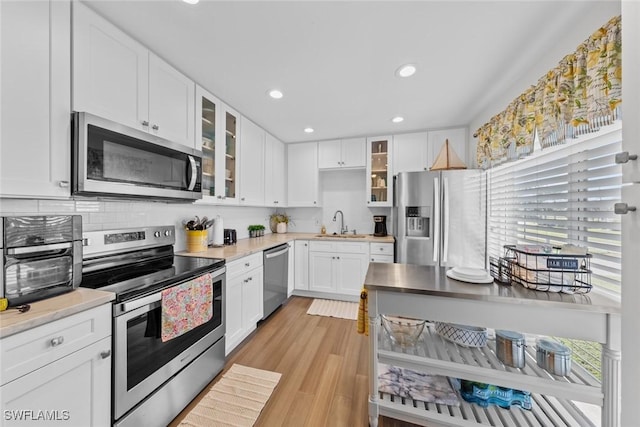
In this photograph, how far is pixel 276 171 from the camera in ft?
12.2

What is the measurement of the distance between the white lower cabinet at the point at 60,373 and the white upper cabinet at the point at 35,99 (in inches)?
26.9

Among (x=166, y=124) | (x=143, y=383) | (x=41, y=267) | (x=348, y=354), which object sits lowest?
(x=348, y=354)

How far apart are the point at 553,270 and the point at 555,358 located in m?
0.50

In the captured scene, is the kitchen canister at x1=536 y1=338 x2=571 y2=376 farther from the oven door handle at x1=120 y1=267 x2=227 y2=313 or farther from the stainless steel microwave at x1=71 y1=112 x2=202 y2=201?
the stainless steel microwave at x1=71 y1=112 x2=202 y2=201

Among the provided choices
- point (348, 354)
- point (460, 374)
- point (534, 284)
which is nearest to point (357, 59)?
point (534, 284)

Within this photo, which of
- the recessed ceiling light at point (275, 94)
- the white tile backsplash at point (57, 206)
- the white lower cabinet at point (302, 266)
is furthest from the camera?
the white lower cabinet at point (302, 266)

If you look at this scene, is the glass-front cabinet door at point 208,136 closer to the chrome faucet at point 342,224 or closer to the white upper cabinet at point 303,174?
the white upper cabinet at point 303,174

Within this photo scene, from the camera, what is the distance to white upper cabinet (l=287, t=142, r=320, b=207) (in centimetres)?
390

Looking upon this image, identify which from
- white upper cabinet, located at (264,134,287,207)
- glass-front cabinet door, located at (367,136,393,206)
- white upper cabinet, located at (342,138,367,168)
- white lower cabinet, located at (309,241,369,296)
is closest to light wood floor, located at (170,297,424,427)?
white lower cabinet, located at (309,241,369,296)

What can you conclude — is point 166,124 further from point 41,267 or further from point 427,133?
point 427,133

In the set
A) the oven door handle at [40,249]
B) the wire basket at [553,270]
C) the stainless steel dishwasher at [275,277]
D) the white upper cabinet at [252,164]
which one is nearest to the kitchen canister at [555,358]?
the wire basket at [553,270]

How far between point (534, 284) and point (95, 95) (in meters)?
2.65

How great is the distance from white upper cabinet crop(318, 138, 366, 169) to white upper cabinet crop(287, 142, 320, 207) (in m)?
0.12

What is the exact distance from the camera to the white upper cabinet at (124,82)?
1.33 metres
